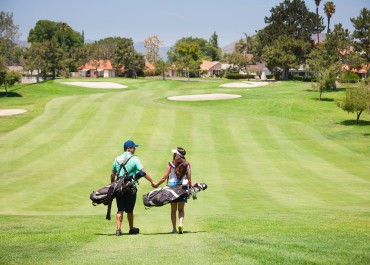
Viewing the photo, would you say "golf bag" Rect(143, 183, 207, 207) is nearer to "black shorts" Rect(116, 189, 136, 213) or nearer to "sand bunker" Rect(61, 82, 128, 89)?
"black shorts" Rect(116, 189, 136, 213)

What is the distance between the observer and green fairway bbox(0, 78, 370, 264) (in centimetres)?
1029

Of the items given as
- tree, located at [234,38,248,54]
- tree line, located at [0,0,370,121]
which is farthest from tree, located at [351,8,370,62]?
tree, located at [234,38,248,54]

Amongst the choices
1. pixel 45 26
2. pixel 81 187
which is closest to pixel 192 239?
pixel 81 187

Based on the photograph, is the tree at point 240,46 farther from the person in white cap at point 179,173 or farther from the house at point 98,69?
the person in white cap at point 179,173

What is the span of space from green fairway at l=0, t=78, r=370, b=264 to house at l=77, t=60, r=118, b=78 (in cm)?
8118

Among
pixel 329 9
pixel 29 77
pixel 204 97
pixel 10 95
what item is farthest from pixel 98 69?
pixel 204 97

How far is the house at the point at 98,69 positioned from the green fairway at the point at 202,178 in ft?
266

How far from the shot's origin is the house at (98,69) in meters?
145

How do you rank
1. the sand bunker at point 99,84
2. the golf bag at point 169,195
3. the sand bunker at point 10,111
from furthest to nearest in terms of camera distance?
the sand bunker at point 99,84, the sand bunker at point 10,111, the golf bag at point 169,195

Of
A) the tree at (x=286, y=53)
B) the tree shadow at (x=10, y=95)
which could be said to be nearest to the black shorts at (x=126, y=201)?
the tree shadow at (x=10, y=95)

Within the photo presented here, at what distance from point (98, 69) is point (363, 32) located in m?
87.8

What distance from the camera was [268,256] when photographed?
9219 mm

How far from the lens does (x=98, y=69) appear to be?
15175 centimetres

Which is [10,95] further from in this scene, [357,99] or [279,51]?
[279,51]
